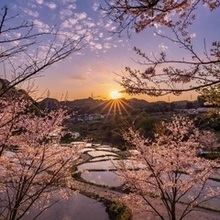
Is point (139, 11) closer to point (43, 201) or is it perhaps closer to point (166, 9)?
point (166, 9)

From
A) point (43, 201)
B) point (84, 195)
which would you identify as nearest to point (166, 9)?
point (43, 201)

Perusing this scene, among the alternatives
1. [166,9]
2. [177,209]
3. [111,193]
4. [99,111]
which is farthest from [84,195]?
A: [99,111]

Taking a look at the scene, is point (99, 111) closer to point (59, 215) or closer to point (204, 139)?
point (204, 139)

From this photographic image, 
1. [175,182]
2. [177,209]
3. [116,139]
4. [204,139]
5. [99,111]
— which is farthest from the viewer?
[99,111]

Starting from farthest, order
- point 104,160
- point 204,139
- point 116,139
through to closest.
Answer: point 116,139 < point 204,139 < point 104,160

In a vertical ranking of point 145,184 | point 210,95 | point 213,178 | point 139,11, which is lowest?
point 213,178

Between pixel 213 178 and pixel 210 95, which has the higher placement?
pixel 210 95

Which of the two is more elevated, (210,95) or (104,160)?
(210,95)

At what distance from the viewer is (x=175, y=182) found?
12852mm

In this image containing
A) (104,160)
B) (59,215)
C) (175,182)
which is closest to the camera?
(175,182)

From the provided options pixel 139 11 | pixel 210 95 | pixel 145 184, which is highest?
pixel 139 11

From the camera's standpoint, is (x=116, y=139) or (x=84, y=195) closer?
(x=84, y=195)

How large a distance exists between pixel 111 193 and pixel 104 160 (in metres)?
15.4

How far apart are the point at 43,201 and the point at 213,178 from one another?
16.6 metres
